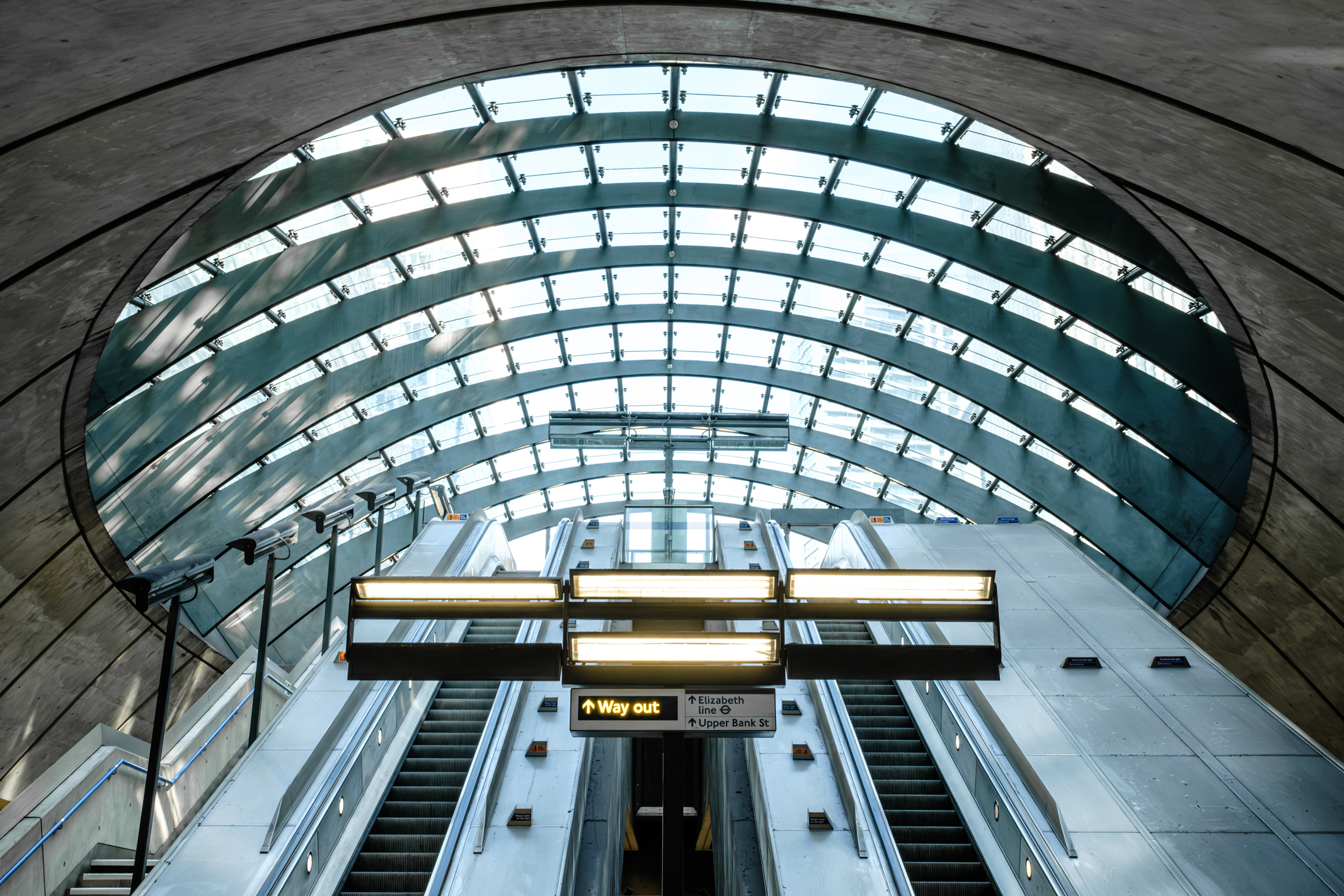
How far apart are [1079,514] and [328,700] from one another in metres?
21.0

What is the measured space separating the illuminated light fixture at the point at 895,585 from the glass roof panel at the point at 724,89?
1376 cm

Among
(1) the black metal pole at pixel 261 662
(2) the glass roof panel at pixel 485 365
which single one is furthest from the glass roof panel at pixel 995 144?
(1) the black metal pole at pixel 261 662

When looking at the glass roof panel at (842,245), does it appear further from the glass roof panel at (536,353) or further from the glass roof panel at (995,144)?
the glass roof panel at (536,353)

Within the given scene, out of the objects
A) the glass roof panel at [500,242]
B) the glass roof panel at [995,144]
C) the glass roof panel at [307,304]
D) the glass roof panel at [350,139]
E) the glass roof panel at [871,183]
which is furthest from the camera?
the glass roof panel at [500,242]

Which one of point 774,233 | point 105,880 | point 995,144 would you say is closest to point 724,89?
point 774,233

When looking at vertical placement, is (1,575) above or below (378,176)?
below

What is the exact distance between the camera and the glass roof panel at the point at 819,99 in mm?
17984

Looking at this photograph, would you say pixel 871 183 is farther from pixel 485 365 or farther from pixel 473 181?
pixel 485 365

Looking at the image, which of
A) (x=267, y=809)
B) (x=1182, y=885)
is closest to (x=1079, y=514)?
(x=1182, y=885)

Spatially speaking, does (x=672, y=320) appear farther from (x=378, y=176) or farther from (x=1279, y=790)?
(x=1279, y=790)

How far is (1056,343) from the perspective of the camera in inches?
834

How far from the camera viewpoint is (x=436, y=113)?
1748 cm

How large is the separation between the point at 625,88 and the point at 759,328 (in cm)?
932

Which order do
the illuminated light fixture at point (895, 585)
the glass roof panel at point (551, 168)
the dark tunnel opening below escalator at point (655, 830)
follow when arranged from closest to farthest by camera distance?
the illuminated light fixture at point (895, 585), the dark tunnel opening below escalator at point (655, 830), the glass roof panel at point (551, 168)
